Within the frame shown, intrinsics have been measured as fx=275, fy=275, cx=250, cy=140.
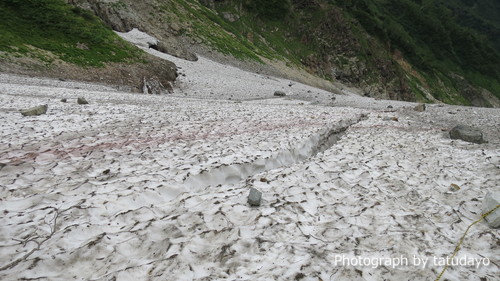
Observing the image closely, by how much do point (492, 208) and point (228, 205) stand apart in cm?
530

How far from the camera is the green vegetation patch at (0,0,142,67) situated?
2731 cm

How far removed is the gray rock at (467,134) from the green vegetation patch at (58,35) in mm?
30701

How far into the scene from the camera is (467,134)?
38.7 feet

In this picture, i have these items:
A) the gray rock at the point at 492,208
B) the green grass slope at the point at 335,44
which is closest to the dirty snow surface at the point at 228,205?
the gray rock at the point at 492,208

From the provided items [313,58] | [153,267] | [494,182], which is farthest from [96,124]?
[313,58]

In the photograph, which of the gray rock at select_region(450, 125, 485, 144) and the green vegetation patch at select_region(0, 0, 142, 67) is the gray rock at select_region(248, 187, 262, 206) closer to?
the gray rock at select_region(450, 125, 485, 144)

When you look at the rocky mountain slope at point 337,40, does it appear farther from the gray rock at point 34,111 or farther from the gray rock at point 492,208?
the gray rock at point 492,208

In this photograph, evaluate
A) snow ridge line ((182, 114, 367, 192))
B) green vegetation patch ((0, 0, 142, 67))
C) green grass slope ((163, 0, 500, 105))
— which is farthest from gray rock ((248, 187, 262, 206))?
green grass slope ((163, 0, 500, 105))

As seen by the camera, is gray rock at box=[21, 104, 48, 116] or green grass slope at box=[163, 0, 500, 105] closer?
gray rock at box=[21, 104, 48, 116]

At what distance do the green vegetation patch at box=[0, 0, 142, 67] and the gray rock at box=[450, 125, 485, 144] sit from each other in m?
30.7

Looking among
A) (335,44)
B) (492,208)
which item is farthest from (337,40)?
(492,208)

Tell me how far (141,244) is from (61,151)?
5.34 meters

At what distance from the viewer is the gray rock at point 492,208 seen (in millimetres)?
5258

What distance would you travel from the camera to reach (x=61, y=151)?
26.7 feet
